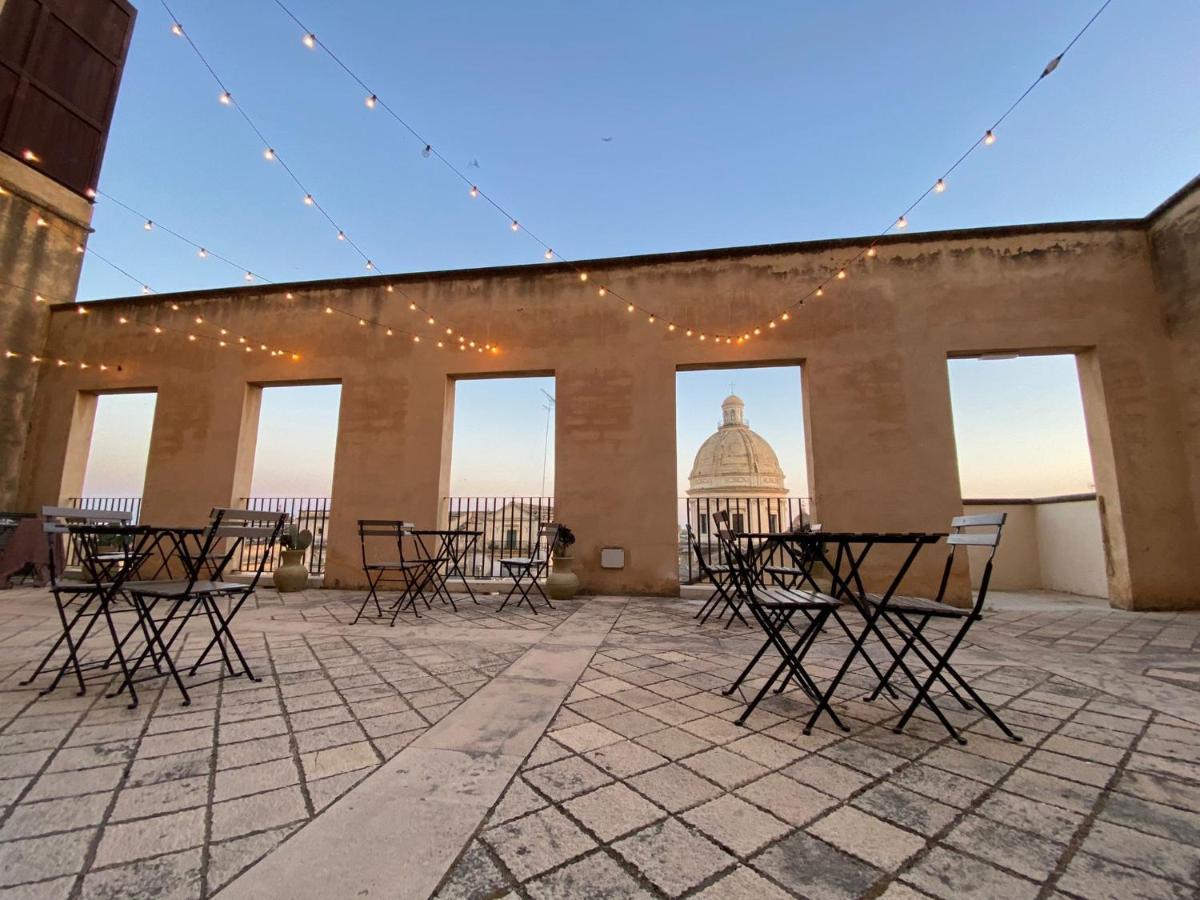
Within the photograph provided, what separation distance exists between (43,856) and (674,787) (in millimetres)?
1400

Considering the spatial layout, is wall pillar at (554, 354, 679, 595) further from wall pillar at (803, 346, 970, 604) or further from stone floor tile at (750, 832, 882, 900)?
stone floor tile at (750, 832, 882, 900)

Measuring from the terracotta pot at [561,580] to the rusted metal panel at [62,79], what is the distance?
880 cm

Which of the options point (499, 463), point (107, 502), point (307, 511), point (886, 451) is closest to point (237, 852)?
point (886, 451)

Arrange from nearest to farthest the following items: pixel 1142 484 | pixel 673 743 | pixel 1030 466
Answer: pixel 673 743 < pixel 1142 484 < pixel 1030 466

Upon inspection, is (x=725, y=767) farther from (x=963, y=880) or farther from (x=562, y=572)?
(x=562, y=572)

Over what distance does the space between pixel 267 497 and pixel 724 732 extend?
730cm

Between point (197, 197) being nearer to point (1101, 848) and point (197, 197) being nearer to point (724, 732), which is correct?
point (724, 732)

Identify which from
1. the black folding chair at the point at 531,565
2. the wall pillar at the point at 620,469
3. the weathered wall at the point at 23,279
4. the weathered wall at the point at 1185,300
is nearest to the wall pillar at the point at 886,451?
the wall pillar at the point at 620,469

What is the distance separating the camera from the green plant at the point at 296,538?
5.67m

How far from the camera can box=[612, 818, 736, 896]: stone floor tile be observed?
936 mm

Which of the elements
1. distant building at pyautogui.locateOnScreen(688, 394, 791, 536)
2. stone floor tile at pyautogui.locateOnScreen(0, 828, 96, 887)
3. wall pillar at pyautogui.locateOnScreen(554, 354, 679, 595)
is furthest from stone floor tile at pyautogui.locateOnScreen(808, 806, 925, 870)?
distant building at pyautogui.locateOnScreen(688, 394, 791, 536)

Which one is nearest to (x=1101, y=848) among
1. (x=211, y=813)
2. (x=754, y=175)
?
(x=211, y=813)

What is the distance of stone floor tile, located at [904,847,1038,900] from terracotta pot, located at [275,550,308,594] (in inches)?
245

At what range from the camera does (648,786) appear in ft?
4.31
